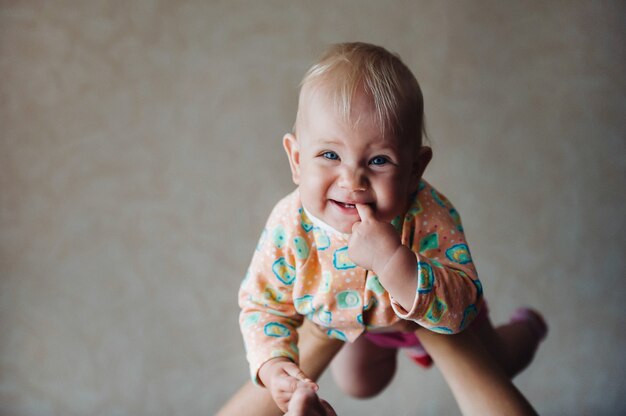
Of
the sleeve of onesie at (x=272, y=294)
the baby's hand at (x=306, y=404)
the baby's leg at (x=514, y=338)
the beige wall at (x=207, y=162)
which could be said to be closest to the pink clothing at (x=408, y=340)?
the baby's leg at (x=514, y=338)

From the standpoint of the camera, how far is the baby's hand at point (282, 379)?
25.9 inches

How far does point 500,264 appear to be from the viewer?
51.8 inches

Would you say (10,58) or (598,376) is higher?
(10,58)

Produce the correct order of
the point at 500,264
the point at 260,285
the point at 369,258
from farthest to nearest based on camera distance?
the point at 500,264, the point at 260,285, the point at 369,258

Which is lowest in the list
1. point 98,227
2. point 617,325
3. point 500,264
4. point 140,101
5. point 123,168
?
point 617,325

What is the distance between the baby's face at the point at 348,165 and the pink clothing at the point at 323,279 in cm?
5

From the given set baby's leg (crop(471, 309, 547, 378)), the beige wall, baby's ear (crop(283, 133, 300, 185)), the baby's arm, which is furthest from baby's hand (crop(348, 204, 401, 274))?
the beige wall

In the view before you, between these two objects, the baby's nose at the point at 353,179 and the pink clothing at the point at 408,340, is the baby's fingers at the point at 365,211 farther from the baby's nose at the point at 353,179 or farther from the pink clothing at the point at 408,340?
the pink clothing at the point at 408,340

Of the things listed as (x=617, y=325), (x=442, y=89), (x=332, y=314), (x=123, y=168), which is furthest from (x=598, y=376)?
(x=123, y=168)

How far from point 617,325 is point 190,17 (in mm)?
1043

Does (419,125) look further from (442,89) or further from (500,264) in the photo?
(500,264)

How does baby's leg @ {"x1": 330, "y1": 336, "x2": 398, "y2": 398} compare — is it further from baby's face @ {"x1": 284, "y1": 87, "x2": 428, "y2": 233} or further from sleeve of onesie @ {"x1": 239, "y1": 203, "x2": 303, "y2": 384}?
baby's face @ {"x1": 284, "y1": 87, "x2": 428, "y2": 233}

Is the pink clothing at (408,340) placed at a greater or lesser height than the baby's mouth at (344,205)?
lesser

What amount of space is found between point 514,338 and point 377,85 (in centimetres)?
51
